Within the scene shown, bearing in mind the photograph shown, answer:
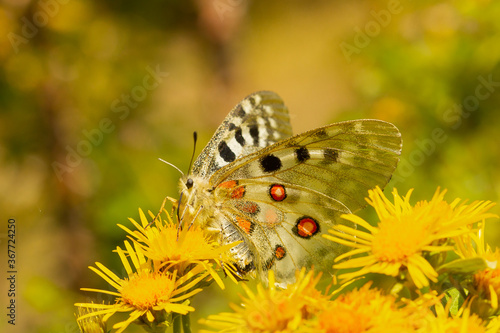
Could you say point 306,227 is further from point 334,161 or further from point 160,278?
point 160,278

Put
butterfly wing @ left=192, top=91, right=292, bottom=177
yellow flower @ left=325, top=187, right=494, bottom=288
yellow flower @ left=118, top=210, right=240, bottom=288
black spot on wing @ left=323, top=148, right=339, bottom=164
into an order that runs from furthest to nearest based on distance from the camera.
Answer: butterfly wing @ left=192, top=91, right=292, bottom=177 → black spot on wing @ left=323, top=148, right=339, bottom=164 → yellow flower @ left=118, top=210, right=240, bottom=288 → yellow flower @ left=325, top=187, right=494, bottom=288

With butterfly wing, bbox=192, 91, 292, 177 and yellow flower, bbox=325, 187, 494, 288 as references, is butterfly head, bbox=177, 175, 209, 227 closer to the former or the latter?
butterfly wing, bbox=192, 91, 292, 177

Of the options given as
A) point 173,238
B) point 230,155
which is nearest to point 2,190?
point 230,155

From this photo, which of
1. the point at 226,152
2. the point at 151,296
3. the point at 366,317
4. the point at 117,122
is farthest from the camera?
the point at 117,122

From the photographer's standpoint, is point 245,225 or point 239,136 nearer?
point 245,225

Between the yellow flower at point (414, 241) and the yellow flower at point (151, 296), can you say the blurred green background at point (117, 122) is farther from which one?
the yellow flower at point (414, 241)

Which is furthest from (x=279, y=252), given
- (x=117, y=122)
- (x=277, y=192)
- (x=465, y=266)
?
(x=117, y=122)

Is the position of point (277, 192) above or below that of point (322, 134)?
below

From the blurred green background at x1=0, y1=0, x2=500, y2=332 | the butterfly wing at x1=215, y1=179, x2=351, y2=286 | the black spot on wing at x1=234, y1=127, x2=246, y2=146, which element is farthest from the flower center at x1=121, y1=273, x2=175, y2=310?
the blurred green background at x1=0, y1=0, x2=500, y2=332
